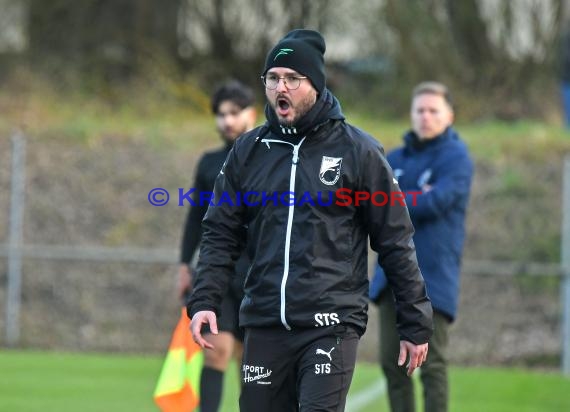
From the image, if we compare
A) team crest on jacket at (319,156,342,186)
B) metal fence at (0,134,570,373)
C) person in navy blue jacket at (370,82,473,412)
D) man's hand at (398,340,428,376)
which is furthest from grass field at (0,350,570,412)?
team crest on jacket at (319,156,342,186)

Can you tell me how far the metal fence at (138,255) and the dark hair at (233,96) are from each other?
238 inches

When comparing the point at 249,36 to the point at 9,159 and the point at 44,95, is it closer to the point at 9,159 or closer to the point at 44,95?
the point at 44,95

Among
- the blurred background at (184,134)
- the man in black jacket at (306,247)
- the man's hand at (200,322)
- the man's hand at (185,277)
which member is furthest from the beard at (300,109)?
the blurred background at (184,134)

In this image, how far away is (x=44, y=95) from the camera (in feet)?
62.1

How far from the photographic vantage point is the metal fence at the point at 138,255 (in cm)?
1402

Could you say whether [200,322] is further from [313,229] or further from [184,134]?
[184,134]

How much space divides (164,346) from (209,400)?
678 centimetres

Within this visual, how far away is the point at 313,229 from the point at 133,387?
5805 millimetres

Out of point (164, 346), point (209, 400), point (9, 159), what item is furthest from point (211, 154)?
point (9, 159)

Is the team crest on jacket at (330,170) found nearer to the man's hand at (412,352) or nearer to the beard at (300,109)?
the beard at (300,109)

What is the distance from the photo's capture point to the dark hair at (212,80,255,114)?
785cm

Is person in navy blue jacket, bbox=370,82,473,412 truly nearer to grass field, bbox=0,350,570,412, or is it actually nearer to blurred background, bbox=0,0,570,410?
grass field, bbox=0,350,570,412

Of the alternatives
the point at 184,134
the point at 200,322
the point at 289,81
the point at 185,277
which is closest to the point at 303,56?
the point at 289,81

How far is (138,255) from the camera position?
1427 cm
